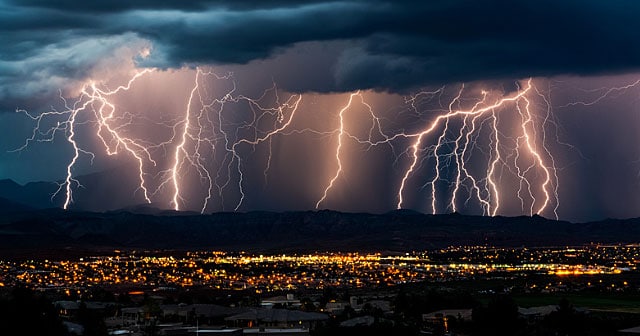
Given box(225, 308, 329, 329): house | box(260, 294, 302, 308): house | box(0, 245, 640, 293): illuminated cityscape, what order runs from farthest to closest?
box(0, 245, 640, 293): illuminated cityscape → box(260, 294, 302, 308): house → box(225, 308, 329, 329): house

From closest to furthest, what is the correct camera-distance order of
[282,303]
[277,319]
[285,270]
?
[277,319] < [282,303] < [285,270]

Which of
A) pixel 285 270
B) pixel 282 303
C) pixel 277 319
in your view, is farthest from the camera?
pixel 285 270

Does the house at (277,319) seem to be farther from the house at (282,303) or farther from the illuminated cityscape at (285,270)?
the illuminated cityscape at (285,270)

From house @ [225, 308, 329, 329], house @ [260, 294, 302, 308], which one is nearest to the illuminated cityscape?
house @ [260, 294, 302, 308]

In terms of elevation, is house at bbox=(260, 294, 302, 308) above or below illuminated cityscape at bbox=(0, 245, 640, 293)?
below

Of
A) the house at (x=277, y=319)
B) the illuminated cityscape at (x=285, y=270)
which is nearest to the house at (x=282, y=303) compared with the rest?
the house at (x=277, y=319)

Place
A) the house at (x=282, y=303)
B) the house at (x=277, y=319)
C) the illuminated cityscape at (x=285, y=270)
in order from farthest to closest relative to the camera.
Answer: the illuminated cityscape at (x=285, y=270) < the house at (x=282, y=303) < the house at (x=277, y=319)

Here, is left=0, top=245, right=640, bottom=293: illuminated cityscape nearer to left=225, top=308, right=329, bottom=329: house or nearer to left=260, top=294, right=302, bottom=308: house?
left=260, top=294, right=302, bottom=308: house

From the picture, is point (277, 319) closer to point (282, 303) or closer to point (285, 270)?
point (282, 303)

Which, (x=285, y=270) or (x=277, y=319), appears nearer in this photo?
(x=277, y=319)

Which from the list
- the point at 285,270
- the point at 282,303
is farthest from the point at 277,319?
the point at 285,270

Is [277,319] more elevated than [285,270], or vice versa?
[285,270]

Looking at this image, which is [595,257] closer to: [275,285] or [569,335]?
[275,285]

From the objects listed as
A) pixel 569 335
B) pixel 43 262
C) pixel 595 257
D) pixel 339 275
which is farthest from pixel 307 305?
pixel 595 257
